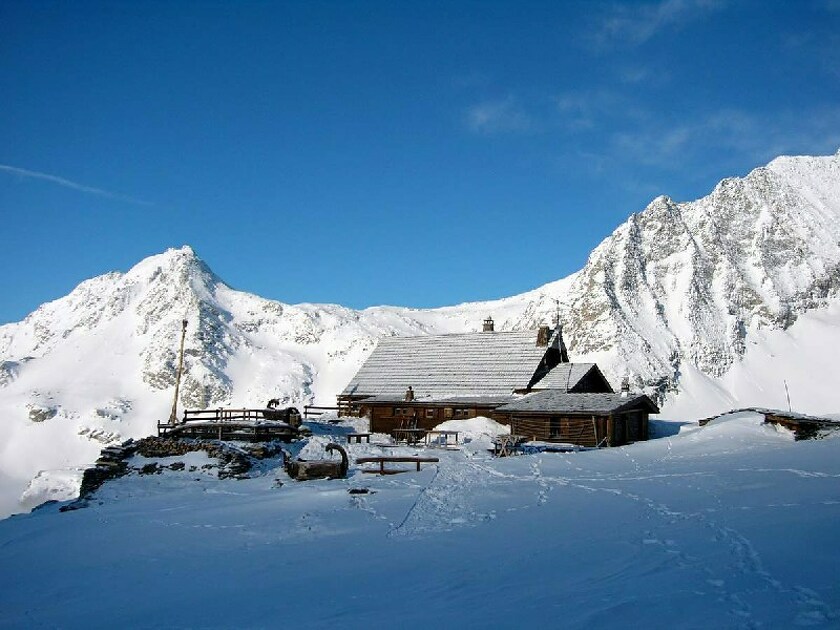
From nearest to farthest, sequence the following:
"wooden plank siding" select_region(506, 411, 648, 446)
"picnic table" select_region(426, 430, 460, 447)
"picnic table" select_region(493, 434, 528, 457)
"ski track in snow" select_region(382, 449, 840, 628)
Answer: "ski track in snow" select_region(382, 449, 840, 628) → "picnic table" select_region(493, 434, 528, 457) → "picnic table" select_region(426, 430, 460, 447) → "wooden plank siding" select_region(506, 411, 648, 446)

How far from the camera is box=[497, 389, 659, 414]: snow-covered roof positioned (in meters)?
35.1

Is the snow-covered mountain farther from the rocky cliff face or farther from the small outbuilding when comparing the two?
the small outbuilding

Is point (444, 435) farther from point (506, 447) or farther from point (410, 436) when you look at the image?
point (506, 447)

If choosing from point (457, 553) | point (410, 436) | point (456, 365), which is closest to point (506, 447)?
point (410, 436)

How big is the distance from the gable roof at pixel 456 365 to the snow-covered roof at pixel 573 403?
4.95 meters

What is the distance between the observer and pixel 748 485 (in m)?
15.7

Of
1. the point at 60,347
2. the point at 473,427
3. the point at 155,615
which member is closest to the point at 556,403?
the point at 473,427

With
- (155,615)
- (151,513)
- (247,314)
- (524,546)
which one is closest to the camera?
(155,615)

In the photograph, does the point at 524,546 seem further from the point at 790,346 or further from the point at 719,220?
the point at 719,220

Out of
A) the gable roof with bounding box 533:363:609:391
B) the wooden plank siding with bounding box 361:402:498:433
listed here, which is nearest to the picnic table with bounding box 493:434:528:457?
the wooden plank siding with bounding box 361:402:498:433

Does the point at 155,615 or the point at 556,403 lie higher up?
the point at 556,403

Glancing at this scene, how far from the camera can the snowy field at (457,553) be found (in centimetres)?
788

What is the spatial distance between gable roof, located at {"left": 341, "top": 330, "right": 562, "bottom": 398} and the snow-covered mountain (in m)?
60.5

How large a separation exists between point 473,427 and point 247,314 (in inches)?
4989
